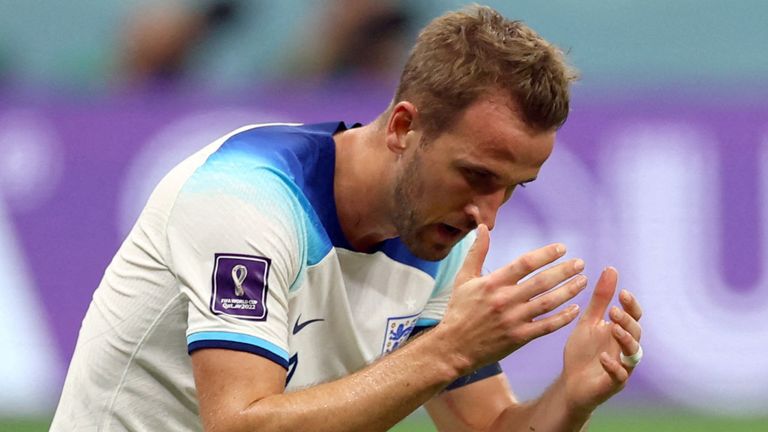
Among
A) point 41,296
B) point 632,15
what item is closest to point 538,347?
point 41,296

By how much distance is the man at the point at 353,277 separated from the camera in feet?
13.2

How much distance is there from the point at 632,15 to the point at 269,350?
7.97 m

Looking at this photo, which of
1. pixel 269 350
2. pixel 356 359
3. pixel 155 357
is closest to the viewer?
pixel 269 350

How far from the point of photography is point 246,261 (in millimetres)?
4102

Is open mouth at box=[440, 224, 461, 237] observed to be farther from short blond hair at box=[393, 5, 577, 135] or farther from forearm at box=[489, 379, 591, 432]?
forearm at box=[489, 379, 591, 432]

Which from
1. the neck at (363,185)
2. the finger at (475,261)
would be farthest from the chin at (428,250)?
the finger at (475,261)

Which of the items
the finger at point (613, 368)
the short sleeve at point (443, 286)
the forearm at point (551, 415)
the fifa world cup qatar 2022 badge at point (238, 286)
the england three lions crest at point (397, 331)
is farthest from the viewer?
the short sleeve at point (443, 286)

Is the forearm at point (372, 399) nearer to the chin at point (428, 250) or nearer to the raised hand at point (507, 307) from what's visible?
the raised hand at point (507, 307)

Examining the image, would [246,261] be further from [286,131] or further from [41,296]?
[41,296]

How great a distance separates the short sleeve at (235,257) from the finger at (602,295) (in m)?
0.95

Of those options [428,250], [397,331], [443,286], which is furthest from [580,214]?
[428,250]

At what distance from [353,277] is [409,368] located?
76 cm

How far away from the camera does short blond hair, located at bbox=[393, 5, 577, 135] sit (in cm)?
436

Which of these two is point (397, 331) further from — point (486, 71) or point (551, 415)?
point (486, 71)
